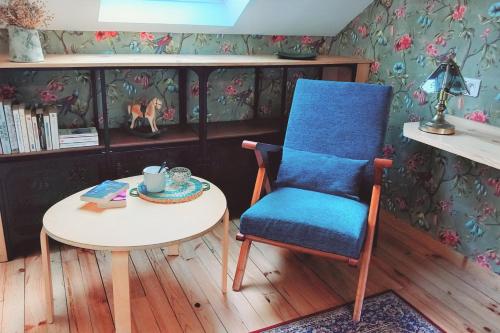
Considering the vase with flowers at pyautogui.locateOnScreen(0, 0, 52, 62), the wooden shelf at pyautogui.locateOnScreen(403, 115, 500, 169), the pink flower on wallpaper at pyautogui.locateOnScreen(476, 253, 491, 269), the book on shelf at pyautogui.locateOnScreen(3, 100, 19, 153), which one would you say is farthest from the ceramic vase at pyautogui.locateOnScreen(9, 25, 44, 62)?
the pink flower on wallpaper at pyautogui.locateOnScreen(476, 253, 491, 269)

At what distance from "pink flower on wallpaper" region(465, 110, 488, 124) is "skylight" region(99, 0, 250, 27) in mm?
1334

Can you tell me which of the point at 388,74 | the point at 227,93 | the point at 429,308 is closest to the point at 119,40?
the point at 227,93

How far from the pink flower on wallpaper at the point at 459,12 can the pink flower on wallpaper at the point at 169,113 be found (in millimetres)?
1641

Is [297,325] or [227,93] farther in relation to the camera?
[227,93]

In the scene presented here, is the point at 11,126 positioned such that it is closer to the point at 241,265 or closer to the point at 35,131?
the point at 35,131

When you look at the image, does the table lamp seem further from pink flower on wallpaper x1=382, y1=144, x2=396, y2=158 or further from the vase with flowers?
the vase with flowers

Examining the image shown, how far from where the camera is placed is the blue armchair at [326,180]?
5.87ft

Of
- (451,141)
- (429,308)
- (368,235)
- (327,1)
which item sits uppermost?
(327,1)

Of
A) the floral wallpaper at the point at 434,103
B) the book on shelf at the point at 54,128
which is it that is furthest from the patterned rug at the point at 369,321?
the book on shelf at the point at 54,128

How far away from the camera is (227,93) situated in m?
2.84

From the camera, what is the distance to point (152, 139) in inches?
94.3

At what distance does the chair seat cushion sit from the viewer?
1.74m

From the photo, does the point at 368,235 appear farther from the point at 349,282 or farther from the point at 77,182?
the point at 77,182

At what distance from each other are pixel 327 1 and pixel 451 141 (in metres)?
1.19
